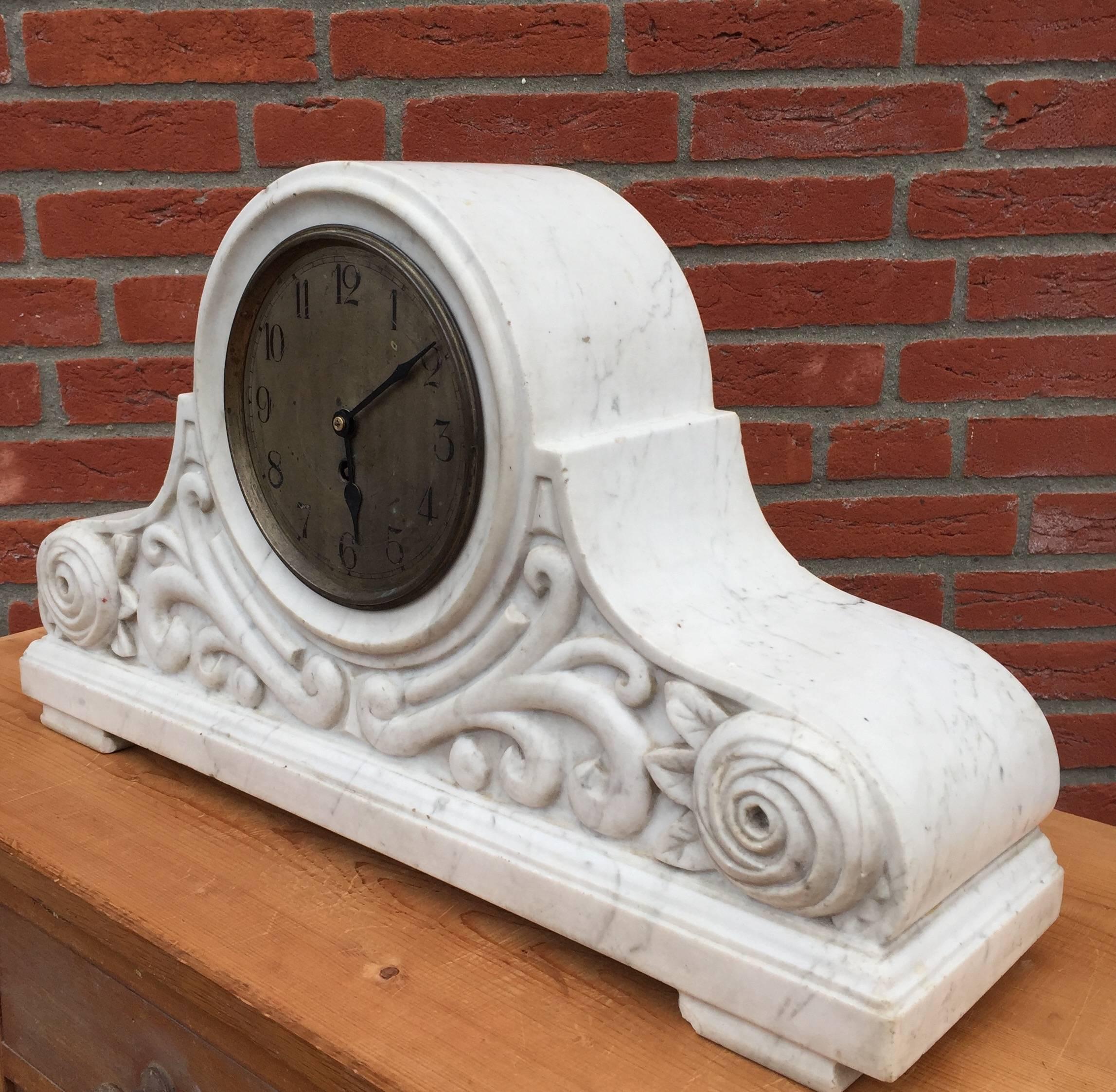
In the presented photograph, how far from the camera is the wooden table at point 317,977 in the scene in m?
0.79

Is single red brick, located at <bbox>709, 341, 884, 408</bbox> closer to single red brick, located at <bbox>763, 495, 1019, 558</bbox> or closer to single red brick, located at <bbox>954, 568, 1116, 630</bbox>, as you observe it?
single red brick, located at <bbox>763, 495, 1019, 558</bbox>

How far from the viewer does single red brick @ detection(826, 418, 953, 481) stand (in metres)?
1.50

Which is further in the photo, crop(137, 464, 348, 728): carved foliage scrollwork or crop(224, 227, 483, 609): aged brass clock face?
crop(137, 464, 348, 728): carved foliage scrollwork

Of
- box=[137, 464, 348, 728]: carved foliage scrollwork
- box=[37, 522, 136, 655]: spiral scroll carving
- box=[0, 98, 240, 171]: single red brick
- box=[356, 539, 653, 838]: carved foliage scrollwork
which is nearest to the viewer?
box=[356, 539, 653, 838]: carved foliage scrollwork

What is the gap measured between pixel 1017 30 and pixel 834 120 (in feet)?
0.75

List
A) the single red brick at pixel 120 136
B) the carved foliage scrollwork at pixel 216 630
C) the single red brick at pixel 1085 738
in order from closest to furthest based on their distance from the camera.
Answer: the carved foliage scrollwork at pixel 216 630 < the single red brick at pixel 120 136 < the single red brick at pixel 1085 738

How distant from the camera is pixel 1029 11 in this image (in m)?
1.38

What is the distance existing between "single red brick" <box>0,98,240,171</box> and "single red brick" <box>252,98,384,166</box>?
40 millimetres

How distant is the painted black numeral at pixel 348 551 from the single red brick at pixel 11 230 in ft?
2.64

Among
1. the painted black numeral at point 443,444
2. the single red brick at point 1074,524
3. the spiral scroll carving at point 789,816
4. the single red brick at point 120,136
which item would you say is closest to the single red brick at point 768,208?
the single red brick at point 1074,524

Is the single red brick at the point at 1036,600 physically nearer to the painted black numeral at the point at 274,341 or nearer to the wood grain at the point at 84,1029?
the painted black numeral at the point at 274,341

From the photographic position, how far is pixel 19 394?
5.21ft

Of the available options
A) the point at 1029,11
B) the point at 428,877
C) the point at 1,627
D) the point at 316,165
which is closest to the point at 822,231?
the point at 1029,11

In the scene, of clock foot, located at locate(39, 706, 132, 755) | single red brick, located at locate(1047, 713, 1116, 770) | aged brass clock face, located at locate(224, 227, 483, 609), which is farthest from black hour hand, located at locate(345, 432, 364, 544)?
single red brick, located at locate(1047, 713, 1116, 770)
